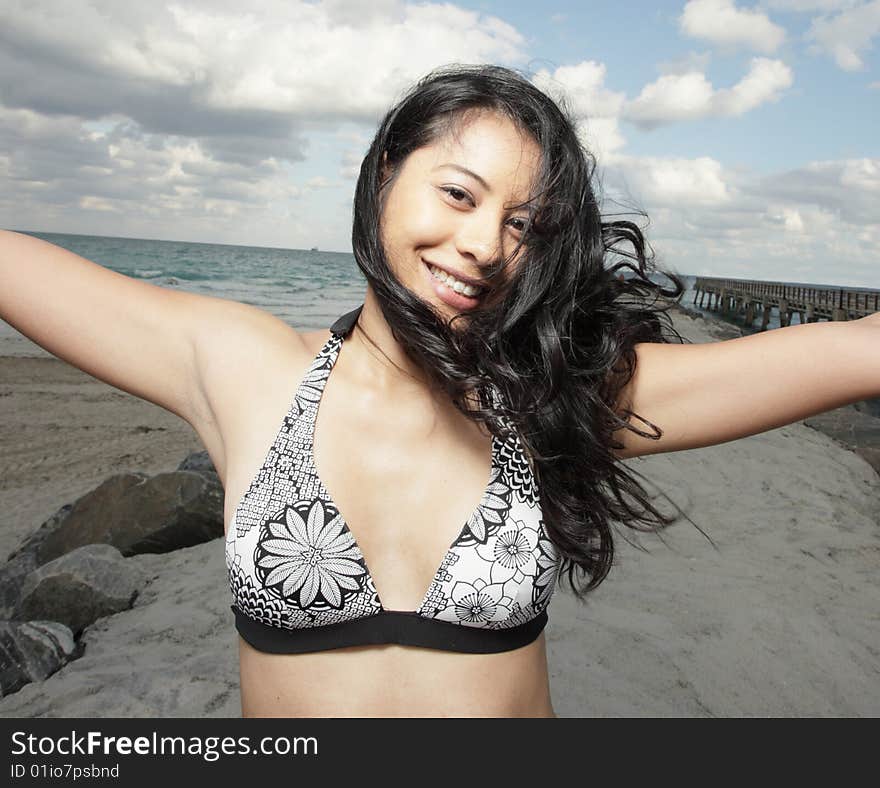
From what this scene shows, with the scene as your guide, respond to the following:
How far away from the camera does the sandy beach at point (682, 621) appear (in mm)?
3689

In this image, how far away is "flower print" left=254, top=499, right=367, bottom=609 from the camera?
1.67 meters

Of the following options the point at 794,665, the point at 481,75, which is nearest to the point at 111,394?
the point at 794,665

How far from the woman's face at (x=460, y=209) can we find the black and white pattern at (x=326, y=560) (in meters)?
0.43

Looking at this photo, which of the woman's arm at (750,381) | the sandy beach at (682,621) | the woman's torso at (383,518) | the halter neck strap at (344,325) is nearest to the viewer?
the woman's arm at (750,381)

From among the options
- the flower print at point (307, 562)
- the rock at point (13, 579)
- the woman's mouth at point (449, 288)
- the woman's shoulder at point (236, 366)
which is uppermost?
the woman's mouth at point (449, 288)

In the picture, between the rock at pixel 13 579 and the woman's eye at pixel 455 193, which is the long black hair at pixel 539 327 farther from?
the rock at pixel 13 579

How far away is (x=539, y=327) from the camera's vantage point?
76.7 inches

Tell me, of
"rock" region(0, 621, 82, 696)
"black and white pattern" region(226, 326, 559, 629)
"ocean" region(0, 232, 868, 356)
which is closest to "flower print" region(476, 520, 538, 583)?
"black and white pattern" region(226, 326, 559, 629)

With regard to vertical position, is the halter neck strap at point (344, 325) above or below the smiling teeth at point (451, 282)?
below

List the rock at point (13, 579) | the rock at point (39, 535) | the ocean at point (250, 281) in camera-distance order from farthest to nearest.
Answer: the ocean at point (250, 281), the rock at point (39, 535), the rock at point (13, 579)

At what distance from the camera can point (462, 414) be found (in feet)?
6.39

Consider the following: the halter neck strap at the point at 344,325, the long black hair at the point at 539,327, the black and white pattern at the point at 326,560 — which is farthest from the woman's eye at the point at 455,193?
the black and white pattern at the point at 326,560

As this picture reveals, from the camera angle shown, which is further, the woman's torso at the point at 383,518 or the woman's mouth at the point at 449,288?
the woman's mouth at the point at 449,288
